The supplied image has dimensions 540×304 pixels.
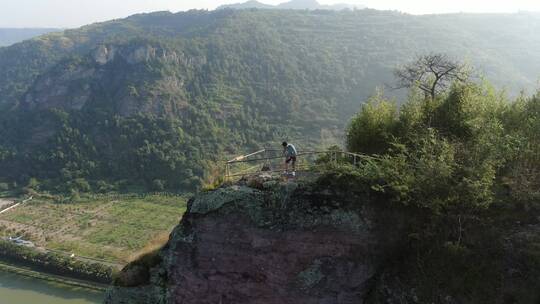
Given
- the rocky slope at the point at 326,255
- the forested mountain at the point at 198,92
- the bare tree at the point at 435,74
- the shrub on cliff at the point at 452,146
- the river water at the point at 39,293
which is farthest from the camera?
the forested mountain at the point at 198,92

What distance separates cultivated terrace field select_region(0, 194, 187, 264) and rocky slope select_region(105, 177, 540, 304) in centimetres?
4139

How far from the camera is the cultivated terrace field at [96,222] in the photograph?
56438 millimetres

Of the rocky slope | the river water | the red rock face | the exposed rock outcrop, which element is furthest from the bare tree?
the river water

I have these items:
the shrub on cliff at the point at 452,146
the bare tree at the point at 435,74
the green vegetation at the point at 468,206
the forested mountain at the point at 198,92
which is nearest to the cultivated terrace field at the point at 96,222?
the forested mountain at the point at 198,92

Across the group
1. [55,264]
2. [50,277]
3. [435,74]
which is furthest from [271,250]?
[55,264]

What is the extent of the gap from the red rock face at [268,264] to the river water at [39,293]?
34.0 meters

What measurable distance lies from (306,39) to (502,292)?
162200mm

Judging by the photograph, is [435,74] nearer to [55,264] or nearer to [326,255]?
[326,255]

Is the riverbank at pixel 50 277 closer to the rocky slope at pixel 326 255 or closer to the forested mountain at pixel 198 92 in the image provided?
the rocky slope at pixel 326 255

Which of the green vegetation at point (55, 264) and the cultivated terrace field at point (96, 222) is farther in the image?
the cultivated terrace field at point (96, 222)

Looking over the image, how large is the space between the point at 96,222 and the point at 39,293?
24.6 meters

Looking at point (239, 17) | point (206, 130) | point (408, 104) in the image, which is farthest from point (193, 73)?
point (408, 104)

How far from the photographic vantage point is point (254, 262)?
33.6 ft

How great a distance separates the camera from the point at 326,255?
9.88 m
